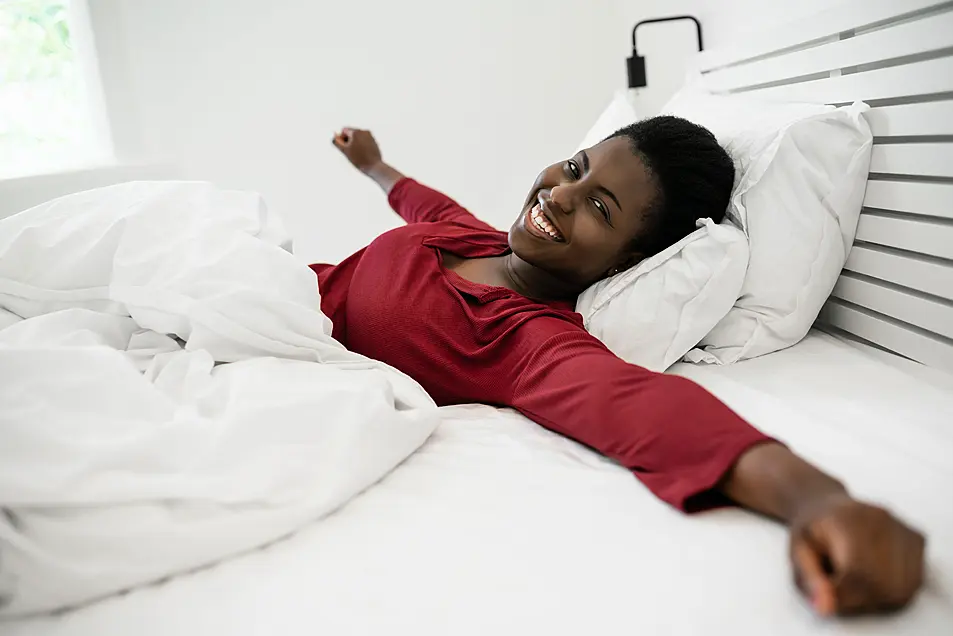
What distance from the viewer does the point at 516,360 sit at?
99cm

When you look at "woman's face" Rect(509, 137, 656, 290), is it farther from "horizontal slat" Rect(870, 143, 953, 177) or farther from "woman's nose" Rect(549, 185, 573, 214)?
"horizontal slat" Rect(870, 143, 953, 177)

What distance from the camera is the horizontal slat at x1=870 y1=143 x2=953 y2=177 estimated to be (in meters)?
0.98

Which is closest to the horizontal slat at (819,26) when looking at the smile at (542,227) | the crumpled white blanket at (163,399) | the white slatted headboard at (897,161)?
the white slatted headboard at (897,161)

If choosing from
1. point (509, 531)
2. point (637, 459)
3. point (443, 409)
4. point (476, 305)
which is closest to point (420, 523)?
point (509, 531)

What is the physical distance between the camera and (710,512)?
70 centimetres

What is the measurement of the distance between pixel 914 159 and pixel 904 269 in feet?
0.51

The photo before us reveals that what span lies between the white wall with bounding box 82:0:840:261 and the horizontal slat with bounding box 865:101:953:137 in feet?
3.38

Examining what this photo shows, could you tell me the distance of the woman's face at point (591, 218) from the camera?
1137 millimetres

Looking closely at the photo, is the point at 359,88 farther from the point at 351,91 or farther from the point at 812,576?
the point at 812,576

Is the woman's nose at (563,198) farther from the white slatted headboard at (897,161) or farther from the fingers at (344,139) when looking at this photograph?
the fingers at (344,139)

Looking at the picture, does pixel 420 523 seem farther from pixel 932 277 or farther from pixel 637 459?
→ pixel 932 277

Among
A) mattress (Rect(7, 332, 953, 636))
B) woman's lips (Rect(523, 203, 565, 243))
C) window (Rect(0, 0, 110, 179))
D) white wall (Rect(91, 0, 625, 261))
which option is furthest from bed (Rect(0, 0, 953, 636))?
window (Rect(0, 0, 110, 179))

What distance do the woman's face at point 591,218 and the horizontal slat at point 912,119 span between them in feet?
1.13

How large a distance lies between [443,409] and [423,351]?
94mm
